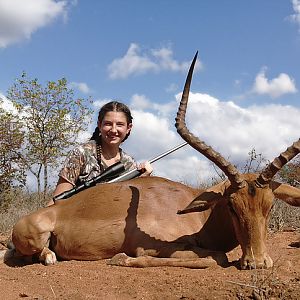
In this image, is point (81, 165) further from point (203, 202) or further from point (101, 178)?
point (203, 202)

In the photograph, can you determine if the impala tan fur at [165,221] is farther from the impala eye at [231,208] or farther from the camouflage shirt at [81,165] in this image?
the camouflage shirt at [81,165]

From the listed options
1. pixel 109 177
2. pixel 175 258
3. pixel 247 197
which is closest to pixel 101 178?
pixel 109 177

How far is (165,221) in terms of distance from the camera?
6109 millimetres

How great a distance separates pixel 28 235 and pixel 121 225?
134 centimetres

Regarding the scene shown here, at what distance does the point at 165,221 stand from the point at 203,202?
2.15 feet

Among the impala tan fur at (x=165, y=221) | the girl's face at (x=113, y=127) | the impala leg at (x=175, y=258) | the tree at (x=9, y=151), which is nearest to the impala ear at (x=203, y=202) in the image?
the impala tan fur at (x=165, y=221)

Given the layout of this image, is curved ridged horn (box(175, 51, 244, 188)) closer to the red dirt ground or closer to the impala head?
the impala head

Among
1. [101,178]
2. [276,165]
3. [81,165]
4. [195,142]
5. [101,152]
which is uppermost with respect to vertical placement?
[101,152]

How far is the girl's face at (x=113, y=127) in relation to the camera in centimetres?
762

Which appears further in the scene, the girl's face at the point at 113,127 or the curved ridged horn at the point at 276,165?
the girl's face at the point at 113,127

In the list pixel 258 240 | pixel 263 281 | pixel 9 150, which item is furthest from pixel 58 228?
pixel 9 150

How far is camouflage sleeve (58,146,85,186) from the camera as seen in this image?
756cm

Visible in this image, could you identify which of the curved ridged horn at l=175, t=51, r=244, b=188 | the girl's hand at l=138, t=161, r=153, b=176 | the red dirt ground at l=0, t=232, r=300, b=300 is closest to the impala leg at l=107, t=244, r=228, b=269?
the red dirt ground at l=0, t=232, r=300, b=300

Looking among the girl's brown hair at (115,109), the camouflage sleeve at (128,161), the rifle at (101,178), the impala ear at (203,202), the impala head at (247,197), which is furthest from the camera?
the camouflage sleeve at (128,161)
